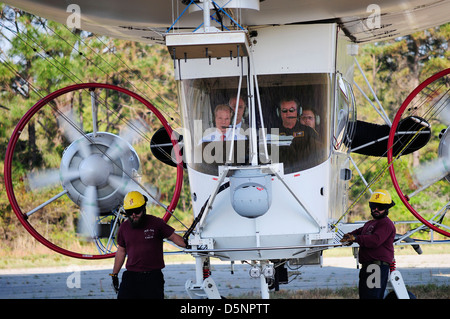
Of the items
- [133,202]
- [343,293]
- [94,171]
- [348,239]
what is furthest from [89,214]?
[343,293]

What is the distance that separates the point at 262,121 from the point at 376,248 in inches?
90.0

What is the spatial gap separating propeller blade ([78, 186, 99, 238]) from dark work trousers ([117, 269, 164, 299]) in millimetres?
1606

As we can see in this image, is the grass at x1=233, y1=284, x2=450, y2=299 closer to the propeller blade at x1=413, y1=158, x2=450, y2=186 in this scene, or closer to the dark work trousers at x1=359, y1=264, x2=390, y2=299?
the propeller blade at x1=413, y1=158, x2=450, y2=186

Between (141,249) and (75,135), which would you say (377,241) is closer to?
(141,249)

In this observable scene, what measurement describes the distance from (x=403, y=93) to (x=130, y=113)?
9824mm

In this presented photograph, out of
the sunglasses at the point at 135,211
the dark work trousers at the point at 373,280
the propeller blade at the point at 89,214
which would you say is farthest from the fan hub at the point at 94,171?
the dark work trousers at the point at 373,280

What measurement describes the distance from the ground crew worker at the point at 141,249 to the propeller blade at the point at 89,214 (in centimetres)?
126

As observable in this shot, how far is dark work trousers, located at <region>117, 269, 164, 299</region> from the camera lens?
32.0 ft

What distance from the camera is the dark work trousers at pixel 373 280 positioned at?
10.2 m

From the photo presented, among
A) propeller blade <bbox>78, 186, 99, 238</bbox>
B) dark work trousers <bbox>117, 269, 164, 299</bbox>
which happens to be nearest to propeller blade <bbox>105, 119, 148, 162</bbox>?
propeller blade <bbox>78, 186, 99, 238</bbox>

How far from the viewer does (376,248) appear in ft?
34.0

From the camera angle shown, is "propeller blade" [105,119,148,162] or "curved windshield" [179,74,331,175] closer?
"curved windshield" [179,74,331,175]

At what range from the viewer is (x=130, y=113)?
Answer: 26797mm
